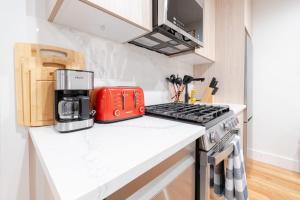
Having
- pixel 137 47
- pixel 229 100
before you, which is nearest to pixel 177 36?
pixel 137 47

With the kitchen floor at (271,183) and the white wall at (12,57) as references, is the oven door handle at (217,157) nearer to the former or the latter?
the white wall at (12,57)

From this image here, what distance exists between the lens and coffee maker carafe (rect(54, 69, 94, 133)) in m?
0.60

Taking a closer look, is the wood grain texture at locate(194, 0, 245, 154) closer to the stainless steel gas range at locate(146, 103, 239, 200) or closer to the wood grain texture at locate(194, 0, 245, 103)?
the wood grain texture at locate(194, 0, 245, 103)

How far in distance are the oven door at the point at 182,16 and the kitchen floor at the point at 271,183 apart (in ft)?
4.90

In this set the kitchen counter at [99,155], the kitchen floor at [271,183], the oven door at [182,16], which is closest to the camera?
the kitchen counter at [99,155]

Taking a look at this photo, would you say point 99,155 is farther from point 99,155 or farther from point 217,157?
point 217,157

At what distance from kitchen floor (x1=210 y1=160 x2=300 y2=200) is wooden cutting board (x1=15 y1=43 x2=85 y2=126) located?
177 cm

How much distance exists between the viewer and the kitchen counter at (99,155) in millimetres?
287

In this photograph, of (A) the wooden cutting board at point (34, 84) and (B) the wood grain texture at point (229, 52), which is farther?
(B) the wood grain texture at point (229, 52)

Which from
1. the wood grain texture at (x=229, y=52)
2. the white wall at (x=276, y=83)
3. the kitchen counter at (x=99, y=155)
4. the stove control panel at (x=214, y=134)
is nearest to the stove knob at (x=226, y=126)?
the stove control panel at (x=214, y=134)

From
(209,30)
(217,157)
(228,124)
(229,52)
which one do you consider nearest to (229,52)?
(229,52)

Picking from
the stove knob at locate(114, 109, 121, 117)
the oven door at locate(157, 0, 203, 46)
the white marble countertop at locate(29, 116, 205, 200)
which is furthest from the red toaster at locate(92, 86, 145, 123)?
the oven door at locate(157, 0, 203, 46)

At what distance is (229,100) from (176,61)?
28.9 inches

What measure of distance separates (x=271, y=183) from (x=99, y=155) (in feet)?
6.48
